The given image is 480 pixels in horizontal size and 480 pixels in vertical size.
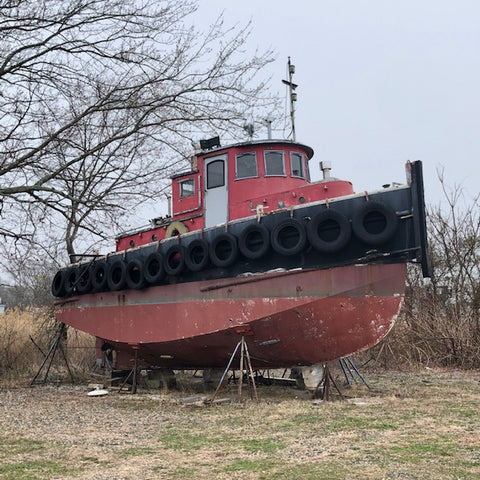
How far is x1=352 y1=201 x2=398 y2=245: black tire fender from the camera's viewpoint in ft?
26.2

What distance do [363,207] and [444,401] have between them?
10.4ft

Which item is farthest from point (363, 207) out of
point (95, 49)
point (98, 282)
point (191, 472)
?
point (98, 282)

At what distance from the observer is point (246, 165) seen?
10.3 meters

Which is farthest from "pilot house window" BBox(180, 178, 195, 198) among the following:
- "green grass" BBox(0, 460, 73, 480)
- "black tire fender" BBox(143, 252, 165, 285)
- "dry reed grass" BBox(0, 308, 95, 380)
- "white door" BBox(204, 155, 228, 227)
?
"green grass" BBox(0, 460, 73, 480)

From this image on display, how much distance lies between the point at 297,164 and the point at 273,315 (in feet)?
10.5

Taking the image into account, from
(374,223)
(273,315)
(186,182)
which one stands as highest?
(186,182)

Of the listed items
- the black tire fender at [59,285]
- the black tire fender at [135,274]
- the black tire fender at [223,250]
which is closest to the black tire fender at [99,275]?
the black tire fender at [135,274]

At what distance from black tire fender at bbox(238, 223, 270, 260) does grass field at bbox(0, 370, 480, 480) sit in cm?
234

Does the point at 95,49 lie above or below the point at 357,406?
above

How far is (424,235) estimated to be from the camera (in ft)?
25.9

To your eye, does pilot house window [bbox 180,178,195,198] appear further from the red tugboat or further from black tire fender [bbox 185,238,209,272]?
black tire fender [bbox 185,238,209,272]

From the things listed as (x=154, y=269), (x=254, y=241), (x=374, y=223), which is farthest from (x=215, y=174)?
(x=374, y=223)

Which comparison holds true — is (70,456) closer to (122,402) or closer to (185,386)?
(122,402)

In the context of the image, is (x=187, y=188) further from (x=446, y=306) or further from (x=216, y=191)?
(x=446, y=306)
